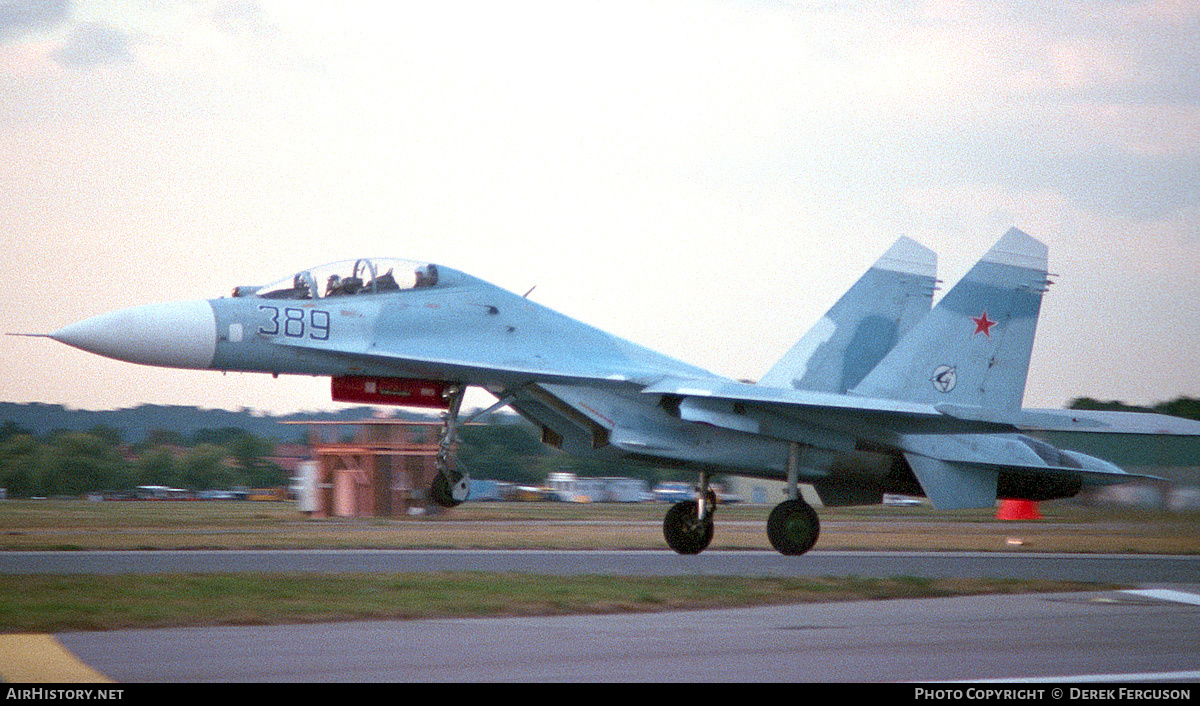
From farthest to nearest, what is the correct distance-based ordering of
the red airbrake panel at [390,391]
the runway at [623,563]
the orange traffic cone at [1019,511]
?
1. the orange traffic cone at [1019,511]
2. the red airbrake panel at [390,391]
3. the runway at [623,563]

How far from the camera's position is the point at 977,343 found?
15.9 m

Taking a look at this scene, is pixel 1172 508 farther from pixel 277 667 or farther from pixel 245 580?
pixel 277 667

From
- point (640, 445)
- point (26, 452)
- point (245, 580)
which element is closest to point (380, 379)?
point (640, 445)

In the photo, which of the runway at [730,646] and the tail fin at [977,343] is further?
the tail fin at [977,343]

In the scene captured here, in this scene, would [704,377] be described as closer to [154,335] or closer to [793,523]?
[793,523]

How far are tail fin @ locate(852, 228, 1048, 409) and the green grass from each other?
4.30 meters

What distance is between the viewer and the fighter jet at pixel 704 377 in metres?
13.8

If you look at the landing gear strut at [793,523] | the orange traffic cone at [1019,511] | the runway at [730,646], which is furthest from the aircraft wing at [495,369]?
the orange traffic cone at [1019,511]

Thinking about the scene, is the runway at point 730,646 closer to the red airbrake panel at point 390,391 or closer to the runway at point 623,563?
the runway at point 623,563

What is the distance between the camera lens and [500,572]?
40.3 ft

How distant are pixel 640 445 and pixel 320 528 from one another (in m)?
8.65

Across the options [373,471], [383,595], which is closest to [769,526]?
[383,595]

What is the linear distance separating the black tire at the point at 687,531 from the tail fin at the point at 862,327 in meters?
2.26

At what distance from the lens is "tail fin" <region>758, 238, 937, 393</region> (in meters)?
16.9
